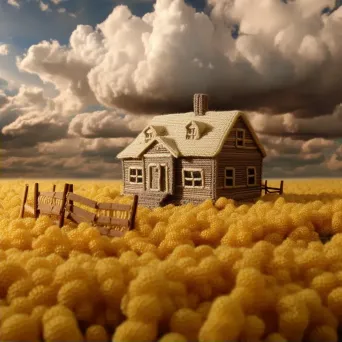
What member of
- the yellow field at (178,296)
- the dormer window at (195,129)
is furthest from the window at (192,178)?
the yellow field at (178,296)

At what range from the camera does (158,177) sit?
17.8 metres

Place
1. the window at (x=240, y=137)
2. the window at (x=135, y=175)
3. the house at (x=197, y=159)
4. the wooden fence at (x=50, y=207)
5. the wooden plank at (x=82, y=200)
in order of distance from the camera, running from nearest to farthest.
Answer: the wooden plank at (x=82, y=200) < the wooden fence at (x=50, y=207) < the house at (x=197, y=159) < the window at (x=240, y=137) < the window at (x=135, y=175)

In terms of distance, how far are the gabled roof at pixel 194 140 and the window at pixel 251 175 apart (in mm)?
1141

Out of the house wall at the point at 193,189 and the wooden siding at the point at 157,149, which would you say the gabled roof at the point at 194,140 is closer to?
the wooden siding at the point at 157,149

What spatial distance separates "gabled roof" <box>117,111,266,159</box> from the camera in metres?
16.7

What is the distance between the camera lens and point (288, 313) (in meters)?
5.02

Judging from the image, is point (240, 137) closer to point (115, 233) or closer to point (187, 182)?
point (187, 182)

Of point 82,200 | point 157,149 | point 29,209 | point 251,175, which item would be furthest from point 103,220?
point 251,175

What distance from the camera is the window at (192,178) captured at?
660 inches

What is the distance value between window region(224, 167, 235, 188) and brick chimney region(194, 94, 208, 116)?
3.35m

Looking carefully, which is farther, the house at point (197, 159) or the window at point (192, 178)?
the window at point (192, 178)

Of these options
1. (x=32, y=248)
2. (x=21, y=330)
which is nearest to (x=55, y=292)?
(x=21, y=330)

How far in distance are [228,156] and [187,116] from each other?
3440 mm

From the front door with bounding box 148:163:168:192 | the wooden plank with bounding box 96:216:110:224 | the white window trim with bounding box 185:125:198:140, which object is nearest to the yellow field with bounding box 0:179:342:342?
the wooden plank with bounding box 96:216:110:224
